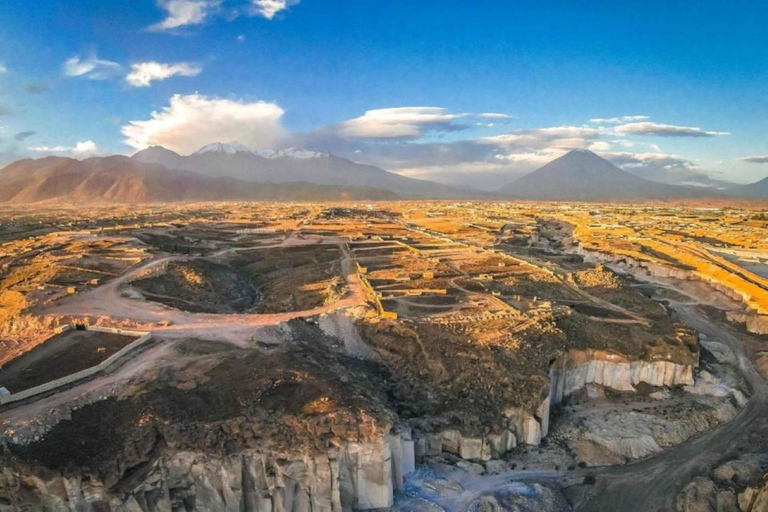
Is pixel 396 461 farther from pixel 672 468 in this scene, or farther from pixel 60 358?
pixel 60 358

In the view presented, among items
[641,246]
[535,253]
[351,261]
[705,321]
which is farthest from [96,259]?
[641,246]

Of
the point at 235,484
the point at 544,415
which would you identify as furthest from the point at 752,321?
the point at 235,484

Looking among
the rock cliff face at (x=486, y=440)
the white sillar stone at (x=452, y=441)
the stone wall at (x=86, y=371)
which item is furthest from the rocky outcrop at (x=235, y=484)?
the stone wall at (x=86, y=371)

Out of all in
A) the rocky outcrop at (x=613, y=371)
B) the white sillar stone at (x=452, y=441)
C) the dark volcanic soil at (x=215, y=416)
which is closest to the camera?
the dark volcanic soil at (x=215, y=416)

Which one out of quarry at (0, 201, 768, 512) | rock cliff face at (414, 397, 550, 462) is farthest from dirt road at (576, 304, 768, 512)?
rock cliff face at (414, 397, 550, 462)

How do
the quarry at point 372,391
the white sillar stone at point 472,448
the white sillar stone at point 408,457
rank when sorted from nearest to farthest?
the quarry at point 372,391, the white sillar stone at point 408,457, the white sillar stone at point 472,448

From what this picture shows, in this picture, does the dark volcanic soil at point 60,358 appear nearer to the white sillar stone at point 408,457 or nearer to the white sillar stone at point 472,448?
the white sillar stone at point 408,457

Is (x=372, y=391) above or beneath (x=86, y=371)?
beneath
